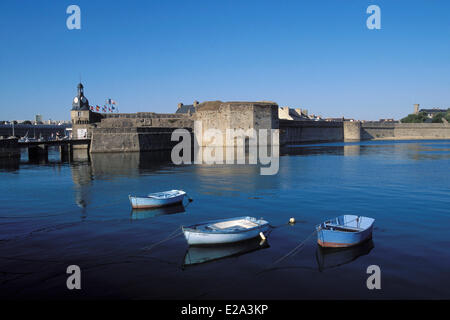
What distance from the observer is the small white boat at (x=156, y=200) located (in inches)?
588

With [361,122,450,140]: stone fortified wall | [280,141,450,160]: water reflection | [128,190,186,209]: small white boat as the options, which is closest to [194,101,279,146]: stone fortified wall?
[280,141,450,160]: water reflection

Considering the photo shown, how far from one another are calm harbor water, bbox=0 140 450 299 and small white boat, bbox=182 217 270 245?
263 millimetres

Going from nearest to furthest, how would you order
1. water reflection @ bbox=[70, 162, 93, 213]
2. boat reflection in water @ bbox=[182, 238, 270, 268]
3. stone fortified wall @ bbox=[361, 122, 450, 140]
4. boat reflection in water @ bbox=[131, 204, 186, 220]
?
boat reflection in water @ bbox=[182, 238, 270, 268] < boat reflection in water @ bbox=[131, 204, 186, 220] < water reflection @ bbox=[70, 162, 93, 213] < stone fortified wall @ bbox=[361, 122, 450, 140]

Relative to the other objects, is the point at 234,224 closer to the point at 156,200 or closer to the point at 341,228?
the point at 341,228

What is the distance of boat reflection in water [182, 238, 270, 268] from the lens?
30.5 feet

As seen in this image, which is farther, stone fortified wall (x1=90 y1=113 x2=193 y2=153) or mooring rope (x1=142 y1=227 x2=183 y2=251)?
stone fortified wall (x1=90 y1=113 x2=193 y2=153)

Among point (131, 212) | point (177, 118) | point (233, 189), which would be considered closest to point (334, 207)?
point (233, 189)

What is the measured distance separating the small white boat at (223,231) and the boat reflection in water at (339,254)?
5.80 ft

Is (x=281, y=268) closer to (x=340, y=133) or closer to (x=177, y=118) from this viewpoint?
(x=177, y=118)

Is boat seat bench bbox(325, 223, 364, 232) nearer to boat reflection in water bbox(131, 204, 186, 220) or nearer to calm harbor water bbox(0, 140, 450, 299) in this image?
calm harbor water bbox(0, 140, 450, 299)

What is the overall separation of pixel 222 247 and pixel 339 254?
2.93m

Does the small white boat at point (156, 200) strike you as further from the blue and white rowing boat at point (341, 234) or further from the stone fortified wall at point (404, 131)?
the stone fortified wall at point (404, 131)
